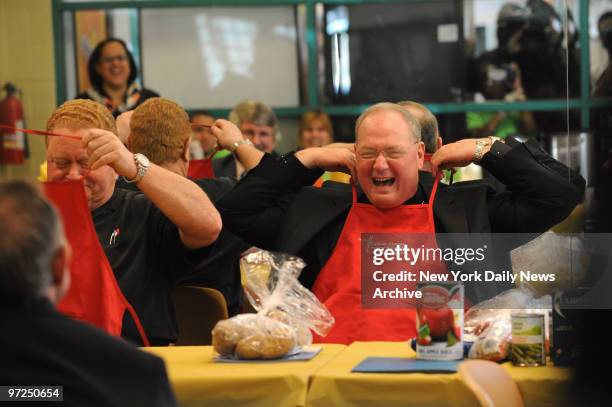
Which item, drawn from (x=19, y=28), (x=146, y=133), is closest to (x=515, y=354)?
(x=146, y=133)

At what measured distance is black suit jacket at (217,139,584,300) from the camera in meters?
3.53

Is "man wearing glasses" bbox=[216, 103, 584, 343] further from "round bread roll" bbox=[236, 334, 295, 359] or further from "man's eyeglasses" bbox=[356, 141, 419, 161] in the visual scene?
"round bread roll" bbox=[236, 334, 295, 359]

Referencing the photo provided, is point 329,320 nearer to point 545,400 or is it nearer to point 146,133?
point 545,400

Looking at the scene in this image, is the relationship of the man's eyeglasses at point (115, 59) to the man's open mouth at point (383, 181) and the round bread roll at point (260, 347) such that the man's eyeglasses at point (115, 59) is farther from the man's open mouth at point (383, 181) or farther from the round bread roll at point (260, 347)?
the round bread roll at point (260, 347)

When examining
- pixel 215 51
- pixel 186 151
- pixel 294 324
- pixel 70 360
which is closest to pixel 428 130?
pixel 186 151

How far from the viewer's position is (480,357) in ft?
8.28

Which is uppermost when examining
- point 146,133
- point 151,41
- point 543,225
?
point 151,41

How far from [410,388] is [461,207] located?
50.1 inches

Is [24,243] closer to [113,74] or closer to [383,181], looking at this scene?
[383,181]

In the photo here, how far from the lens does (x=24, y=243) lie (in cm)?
162

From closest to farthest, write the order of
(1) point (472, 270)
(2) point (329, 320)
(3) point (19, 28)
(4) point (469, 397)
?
(4) point (469, 397)
(2) point (329, 320)
(1) point (472, 270)
(3) point (19, 28)

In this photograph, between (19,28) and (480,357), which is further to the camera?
(19,28)

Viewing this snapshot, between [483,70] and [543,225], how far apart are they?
4.38 meters

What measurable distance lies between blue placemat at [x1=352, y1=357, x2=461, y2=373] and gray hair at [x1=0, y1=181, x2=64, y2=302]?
97cm
